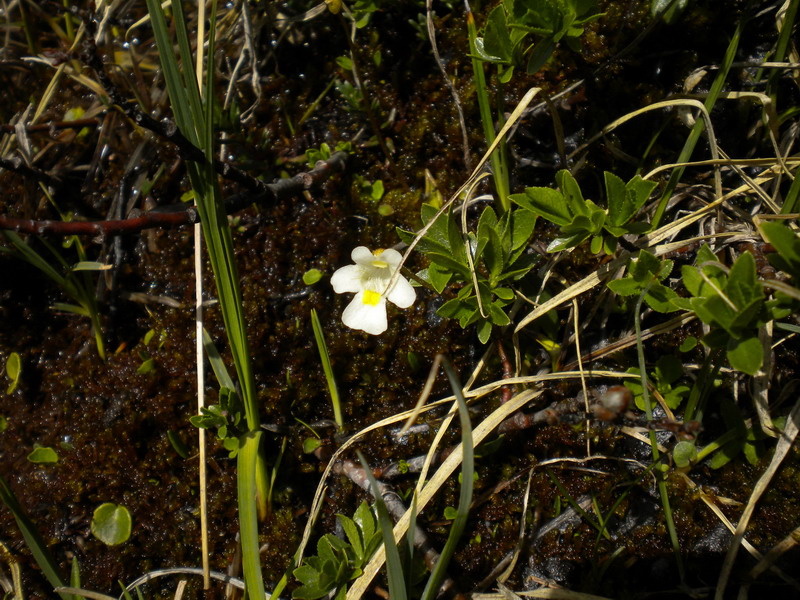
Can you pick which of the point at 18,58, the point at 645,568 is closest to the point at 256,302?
the point at 645,568

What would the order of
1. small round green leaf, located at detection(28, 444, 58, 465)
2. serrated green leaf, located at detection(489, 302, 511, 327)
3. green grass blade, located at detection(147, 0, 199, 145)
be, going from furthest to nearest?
small round green leaf, located at detection(28, 444, 58, 465) < serrated green leaf, located at detection(489, 302, 511, 327) < green grass blade, located at detection(147, 0, 199, 145)

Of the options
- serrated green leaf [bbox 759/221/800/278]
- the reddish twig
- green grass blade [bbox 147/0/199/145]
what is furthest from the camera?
the reddish twig

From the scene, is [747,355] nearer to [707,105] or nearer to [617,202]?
[617,202]

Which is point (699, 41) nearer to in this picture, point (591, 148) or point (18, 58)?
point (591, 148)

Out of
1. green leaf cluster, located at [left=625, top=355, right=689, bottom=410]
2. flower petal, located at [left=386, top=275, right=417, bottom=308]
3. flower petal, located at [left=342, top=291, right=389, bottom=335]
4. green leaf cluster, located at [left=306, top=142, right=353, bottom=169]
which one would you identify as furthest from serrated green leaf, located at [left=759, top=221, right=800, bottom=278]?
green leaf cluster, located at [left=306, top=142, right=353, bottom=169]

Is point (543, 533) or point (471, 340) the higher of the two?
point (471, 340)

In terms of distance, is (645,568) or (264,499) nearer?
(645,568)

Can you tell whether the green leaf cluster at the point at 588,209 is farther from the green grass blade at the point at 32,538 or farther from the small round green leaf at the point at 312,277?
the green grass blade at the point at 32,538

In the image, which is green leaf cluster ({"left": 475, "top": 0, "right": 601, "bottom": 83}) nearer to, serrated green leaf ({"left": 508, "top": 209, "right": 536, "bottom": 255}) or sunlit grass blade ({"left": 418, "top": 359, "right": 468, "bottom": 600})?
serrated green leaf ({"left": 508, "top": 209, "right": 536, "bottom": 255})
